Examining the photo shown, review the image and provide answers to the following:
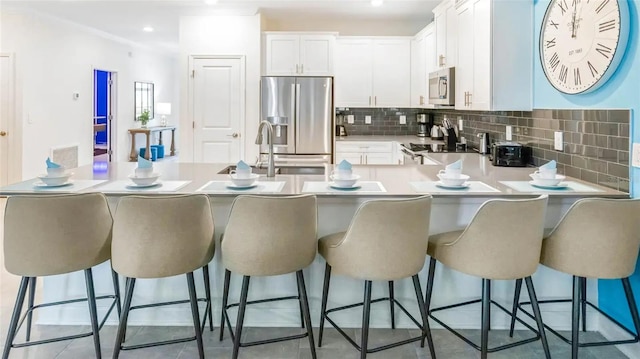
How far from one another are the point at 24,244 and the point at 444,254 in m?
1.91

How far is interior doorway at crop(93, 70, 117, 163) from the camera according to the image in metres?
9.12

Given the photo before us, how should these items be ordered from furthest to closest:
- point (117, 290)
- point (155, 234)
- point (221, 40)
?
point (221, 40) < point (117, 290) < point (155, 234)

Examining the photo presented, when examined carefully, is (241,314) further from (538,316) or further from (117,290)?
(538,316)

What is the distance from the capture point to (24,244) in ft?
7.20

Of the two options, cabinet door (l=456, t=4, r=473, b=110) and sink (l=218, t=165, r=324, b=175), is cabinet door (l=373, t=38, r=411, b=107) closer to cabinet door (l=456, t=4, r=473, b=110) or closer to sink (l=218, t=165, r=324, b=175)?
cabinet door (l=456, t=4, r=473, b=110)

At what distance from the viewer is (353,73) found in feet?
20.6

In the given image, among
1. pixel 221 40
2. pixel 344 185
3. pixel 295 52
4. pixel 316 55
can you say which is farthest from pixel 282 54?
pixel 344 185

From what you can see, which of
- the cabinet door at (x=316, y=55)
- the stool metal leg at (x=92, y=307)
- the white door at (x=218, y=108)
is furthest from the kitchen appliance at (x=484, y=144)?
the stool metal leg at (x=92, y=307)

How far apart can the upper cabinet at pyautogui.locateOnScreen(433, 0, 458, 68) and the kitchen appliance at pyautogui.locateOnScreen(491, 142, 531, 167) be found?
3.42 ft

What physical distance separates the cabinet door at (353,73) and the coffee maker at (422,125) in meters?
0.73

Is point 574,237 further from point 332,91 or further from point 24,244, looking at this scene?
point 332,91

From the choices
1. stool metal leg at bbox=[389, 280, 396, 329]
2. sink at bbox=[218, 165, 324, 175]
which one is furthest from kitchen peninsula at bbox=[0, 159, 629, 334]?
sink at bbox=[218, 165, 324, 175]

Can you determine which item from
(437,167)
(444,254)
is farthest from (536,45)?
(444,254)

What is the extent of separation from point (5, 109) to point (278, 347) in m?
5.69
